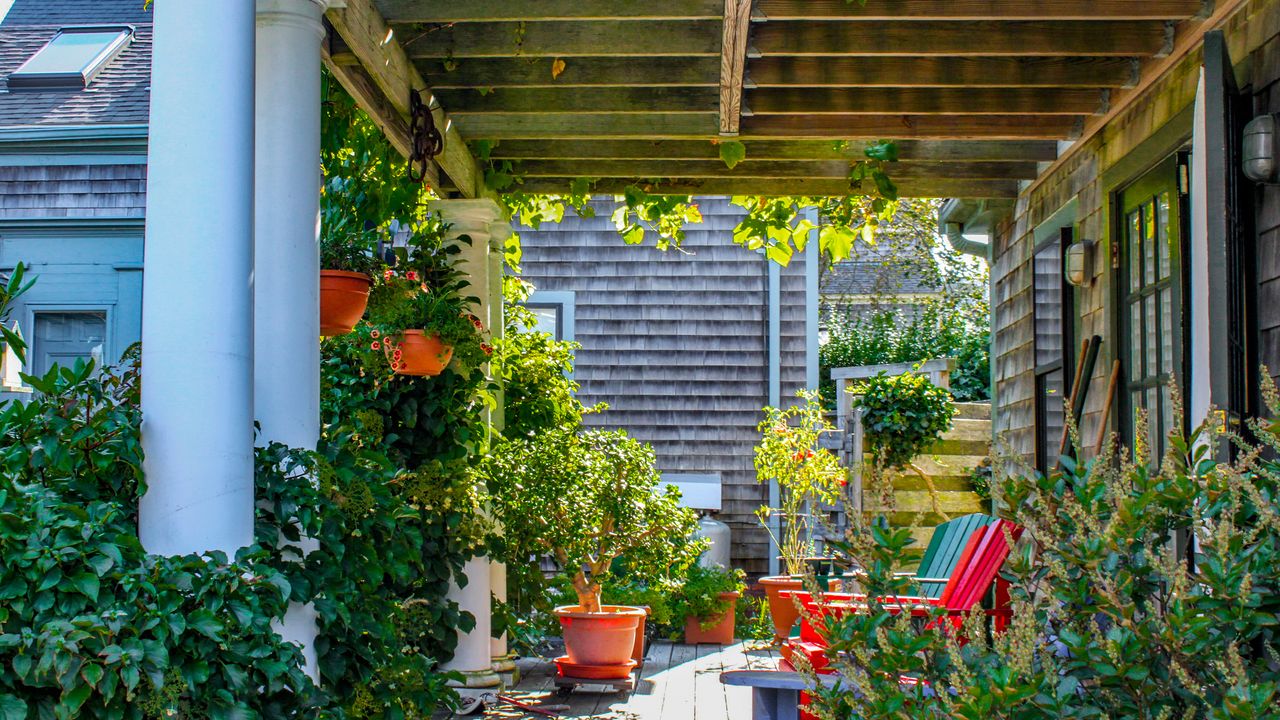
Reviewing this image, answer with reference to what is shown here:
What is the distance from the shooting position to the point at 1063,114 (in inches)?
→ 191

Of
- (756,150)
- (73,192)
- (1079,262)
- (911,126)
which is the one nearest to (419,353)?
(756,150)

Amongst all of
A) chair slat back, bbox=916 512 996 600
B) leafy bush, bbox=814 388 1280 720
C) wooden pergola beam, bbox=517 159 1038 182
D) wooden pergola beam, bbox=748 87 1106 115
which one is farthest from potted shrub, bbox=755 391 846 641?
leafy bush, bbox=814 388 1280 720

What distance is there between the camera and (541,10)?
3980 millimetres

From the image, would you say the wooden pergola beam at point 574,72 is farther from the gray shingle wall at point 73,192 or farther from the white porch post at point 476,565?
the gray shingle wall at point 73,192

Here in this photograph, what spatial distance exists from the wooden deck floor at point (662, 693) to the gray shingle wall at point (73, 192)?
4.05 m

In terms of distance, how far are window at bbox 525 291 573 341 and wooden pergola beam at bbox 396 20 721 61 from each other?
4869 mm

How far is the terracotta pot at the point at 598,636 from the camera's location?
585 centimetres

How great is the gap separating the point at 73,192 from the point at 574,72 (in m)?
4.88

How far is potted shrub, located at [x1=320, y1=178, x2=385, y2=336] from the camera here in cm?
381

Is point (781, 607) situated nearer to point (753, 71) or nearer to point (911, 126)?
point (911, 126)

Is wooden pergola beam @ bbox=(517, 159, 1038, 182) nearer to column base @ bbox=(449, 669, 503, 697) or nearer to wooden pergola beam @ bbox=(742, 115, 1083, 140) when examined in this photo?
A: wooden pergola beam @ bbox=(742, 115, 1083, 140)

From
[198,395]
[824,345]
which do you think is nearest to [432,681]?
[198,395]

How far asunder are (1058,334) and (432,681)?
3378 millimetres

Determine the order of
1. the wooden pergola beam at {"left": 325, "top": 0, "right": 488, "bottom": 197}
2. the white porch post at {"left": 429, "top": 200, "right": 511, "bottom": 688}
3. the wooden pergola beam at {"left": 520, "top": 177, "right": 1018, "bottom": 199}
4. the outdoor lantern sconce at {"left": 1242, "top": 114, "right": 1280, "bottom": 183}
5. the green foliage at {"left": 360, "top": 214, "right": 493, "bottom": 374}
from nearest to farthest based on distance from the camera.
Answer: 1. the outdoor lantern sconce at {"left": 1242, "top": 114, "right": 1280, "bottom": 183}
2. the wooden pergola beam at {"left": 325, "top": 0, "right": 488, "bottom": 197}
3. the green foliage at {"left": 360, "top": 214, "right": 493, "bottom": 374}
4. the white porch post at {"left": 429, "top": 200, "right": 511, "bottom": 688}
5. the wooden pergola beam at {"left": 520, "top": 177, "right": 1018, "bottom": 199}
